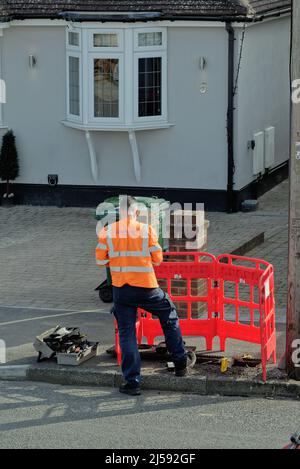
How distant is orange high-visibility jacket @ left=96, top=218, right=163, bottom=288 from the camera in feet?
34.0

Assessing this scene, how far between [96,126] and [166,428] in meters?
10.1

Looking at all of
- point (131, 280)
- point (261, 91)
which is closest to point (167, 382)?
point (131, 280)

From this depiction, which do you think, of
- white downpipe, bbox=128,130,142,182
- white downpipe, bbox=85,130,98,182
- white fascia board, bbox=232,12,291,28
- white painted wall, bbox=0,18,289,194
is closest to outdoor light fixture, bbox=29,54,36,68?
white painted wall, bbox=0,18,289,194

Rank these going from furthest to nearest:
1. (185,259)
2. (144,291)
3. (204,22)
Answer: (204,22), (185,259), (144,291)

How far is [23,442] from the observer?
9.15 metres

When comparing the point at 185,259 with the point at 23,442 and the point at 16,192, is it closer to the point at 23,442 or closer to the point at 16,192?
the point at 23,442

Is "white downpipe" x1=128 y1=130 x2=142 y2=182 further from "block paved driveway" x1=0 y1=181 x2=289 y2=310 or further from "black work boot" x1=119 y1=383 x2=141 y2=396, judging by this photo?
"black work boot" x1=119 y1=383 x2=141 y2=396

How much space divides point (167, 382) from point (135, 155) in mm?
8935

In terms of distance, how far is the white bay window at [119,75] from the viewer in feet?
61.3

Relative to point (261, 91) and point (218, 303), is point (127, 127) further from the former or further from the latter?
point (218, 303)

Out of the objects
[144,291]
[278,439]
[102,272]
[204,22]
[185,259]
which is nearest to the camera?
[278,439]

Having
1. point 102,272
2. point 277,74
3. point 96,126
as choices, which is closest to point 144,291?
point 102,272

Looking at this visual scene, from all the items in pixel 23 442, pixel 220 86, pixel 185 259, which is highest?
pixel 220 86

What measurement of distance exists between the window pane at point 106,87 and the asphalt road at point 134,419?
8.88 metres
